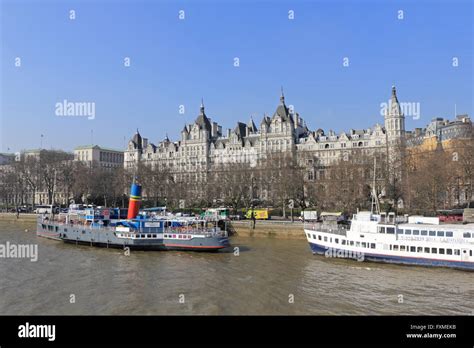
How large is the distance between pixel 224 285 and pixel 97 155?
16576 centimetres

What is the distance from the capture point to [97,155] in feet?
609

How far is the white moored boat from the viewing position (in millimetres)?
37344

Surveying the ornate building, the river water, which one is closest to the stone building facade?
the ornate building

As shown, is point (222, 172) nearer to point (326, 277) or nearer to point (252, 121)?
point (252, 121)

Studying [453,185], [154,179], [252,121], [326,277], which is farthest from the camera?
[252,121]

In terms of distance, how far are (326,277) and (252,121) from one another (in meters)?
100

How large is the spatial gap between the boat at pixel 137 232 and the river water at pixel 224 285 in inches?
58.4

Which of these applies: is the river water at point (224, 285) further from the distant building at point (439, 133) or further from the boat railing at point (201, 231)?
the distant building at point (439, 133)

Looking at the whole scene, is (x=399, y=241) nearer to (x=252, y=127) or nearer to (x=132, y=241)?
(x=132, y=241)

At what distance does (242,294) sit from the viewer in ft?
90.7

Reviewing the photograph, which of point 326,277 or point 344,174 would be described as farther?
point 344,174

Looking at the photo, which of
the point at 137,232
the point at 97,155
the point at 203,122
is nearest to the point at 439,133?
the point at 203,122

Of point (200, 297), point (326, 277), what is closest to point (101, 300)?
point (200, 297)

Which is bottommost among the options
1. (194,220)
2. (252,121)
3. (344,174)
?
(194,220)
